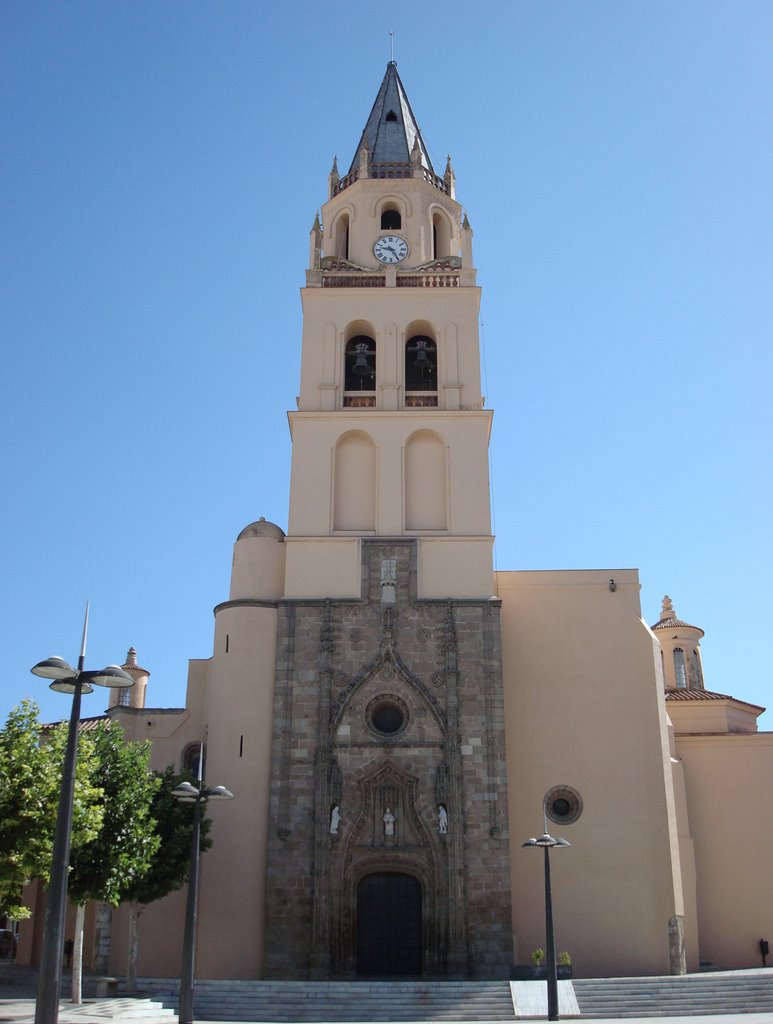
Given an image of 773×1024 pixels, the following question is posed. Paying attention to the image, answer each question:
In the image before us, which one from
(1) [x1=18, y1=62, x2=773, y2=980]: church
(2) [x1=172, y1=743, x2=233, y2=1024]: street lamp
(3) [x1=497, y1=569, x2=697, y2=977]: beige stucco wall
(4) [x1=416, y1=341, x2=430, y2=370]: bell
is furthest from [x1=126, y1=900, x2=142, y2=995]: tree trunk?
(4) [x1=416, y1=341, x2=430, y2=370]: bell

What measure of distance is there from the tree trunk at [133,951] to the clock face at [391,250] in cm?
2220

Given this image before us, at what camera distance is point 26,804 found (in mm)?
18422

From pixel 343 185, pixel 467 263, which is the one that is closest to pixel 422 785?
pixel 467 263

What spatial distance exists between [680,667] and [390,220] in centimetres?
2191

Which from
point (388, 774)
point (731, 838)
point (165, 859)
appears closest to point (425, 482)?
point (388, 774)

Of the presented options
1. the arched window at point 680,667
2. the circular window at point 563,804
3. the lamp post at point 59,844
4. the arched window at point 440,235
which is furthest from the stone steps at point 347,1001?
the arched window at point 440,235

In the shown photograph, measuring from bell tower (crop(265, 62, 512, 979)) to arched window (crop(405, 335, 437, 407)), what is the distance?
7 centimetres

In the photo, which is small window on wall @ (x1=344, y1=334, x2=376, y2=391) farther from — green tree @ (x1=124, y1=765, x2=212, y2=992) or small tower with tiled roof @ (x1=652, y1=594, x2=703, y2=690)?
small tower with tiled roof @ (x1=652, y1=594, x2=703, y2=690)

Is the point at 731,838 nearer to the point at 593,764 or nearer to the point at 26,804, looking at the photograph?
the point at 593,764

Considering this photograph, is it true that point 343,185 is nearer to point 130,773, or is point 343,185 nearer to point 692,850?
point 130,773

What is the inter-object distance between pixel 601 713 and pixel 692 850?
579cm

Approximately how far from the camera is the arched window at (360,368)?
3403cm

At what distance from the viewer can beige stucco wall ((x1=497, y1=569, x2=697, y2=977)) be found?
27938 millimetres

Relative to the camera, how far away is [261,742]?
94.3ft
